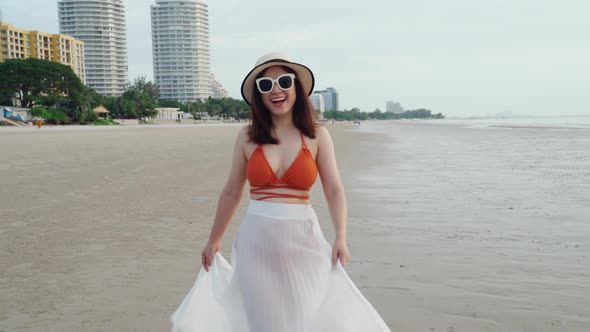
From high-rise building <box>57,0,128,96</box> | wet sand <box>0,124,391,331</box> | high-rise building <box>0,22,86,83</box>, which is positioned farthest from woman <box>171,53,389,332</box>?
high-rise building <box>57,0,128,96</box>

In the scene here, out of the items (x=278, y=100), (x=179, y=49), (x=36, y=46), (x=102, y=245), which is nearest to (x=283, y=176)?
(x=278, y=100)

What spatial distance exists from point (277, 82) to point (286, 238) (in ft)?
2.36

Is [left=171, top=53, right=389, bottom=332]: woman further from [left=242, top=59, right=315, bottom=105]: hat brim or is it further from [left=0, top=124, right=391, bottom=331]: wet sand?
[left=0, top=124, right=391, bottom=331]: wet sand

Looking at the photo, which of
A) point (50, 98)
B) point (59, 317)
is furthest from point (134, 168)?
point (50, 98)

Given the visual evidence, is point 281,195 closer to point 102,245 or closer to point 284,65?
point 284,65

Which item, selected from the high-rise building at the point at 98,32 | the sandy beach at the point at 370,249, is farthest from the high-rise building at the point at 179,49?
the sandy beach at the point at 370,249

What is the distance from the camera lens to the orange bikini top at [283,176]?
209 centimetres

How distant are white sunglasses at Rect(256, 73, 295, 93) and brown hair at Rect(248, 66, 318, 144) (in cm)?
7

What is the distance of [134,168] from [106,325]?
9635 millimetres

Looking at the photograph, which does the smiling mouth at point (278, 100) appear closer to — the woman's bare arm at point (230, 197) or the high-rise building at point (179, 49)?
the woman's bare arm at point (230, 197)

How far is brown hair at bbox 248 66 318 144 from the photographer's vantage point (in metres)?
2.17

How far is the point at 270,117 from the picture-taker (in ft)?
7.52

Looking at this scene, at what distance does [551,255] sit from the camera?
4.55 m

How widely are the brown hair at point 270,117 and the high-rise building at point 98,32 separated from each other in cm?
16517
